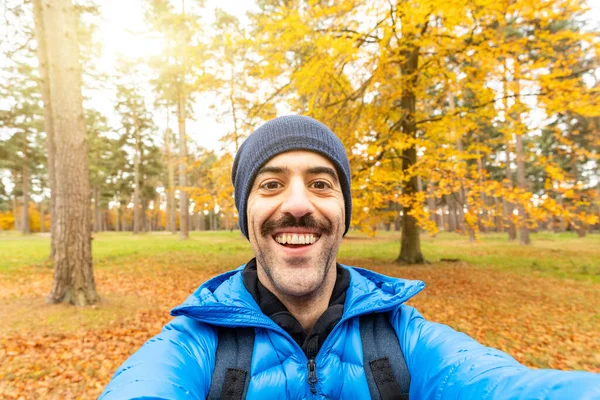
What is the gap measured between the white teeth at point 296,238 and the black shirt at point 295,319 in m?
0.32

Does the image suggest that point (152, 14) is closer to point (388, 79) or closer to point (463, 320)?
point (388, 79)

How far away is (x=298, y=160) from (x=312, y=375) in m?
1.11

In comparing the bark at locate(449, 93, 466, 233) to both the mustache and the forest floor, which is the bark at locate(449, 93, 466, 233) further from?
the mustache

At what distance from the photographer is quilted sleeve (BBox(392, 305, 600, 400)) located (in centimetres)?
90

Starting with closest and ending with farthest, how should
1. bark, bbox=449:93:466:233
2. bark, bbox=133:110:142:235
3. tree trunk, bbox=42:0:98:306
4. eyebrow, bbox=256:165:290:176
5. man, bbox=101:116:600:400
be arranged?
man, bbox=101:116:600:400
eyebrow, bbox=256:165:290:176
tree trunk, bbox=42:0:98:306
bark, bbox=449:93:466:233
bark, bbox=133:110:142:235

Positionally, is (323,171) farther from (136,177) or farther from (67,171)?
(136,177)

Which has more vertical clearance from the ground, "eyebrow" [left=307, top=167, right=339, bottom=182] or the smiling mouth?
"eyebrow" [left=307, top=167, right=339, bottom=182]

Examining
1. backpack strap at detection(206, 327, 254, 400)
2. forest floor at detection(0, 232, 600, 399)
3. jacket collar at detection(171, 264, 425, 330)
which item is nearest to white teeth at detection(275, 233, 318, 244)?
jacket collar at detection(171, 264, 425, 330)

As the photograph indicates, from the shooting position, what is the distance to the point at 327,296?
1748 mm

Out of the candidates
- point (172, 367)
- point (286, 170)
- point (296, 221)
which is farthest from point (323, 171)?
point (172, 367)

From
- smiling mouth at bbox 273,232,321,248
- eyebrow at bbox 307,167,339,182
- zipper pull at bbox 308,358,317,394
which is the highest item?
eyebrow at bbox 307,167,339,182

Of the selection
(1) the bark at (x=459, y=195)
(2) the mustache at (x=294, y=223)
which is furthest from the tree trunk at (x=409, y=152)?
(2) the mustache at (x=294, y=223)

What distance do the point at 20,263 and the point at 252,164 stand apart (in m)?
12.5

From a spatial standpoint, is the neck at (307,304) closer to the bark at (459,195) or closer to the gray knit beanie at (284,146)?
the gray knit beanie at (284,146)
